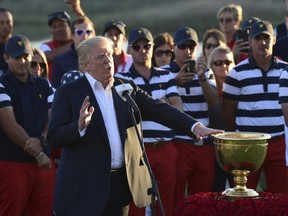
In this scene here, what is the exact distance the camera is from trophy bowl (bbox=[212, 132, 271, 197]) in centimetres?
567

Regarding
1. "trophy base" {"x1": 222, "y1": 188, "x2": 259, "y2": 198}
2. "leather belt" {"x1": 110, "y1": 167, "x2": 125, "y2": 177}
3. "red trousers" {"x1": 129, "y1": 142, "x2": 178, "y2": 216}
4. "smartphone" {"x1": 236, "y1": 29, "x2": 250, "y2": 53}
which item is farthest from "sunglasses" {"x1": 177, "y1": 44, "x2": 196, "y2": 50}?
"trophy base" {"x1": 222, "y1": 188, "x2": 259, "y2": 198}

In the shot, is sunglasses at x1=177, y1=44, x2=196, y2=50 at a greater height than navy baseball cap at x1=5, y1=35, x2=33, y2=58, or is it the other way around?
navy baseball cap at x1=5, y1=35, x2=33, y2=58

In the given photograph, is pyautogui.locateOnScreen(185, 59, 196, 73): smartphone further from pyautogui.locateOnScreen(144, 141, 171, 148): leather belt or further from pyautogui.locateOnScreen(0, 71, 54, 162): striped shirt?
pyautogui.locateOnScreen(0, 71, 54, 162): striped shirt

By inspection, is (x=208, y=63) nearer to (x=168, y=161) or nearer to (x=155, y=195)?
(x=168, y=161)

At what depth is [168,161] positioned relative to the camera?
8.22 m

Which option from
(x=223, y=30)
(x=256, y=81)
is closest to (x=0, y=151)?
(x=256, y=81)

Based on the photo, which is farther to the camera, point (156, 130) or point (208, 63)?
point (208, 63)

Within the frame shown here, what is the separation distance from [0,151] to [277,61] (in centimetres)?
262

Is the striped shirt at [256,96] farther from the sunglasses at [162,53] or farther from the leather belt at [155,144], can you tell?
the sunglasses at [162,53]

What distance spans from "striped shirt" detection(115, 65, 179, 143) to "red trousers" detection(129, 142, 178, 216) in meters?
0.09

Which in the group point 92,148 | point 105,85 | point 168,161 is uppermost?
point 105,85

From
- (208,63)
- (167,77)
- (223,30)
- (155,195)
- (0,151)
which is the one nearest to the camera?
(155,195)

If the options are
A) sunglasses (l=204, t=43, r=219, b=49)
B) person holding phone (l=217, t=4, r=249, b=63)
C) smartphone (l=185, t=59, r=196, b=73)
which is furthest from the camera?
person holding phone (l=217, t=4, r=249, b=63)

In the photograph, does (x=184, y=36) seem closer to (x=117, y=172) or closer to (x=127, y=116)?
(x=127, y=116)
